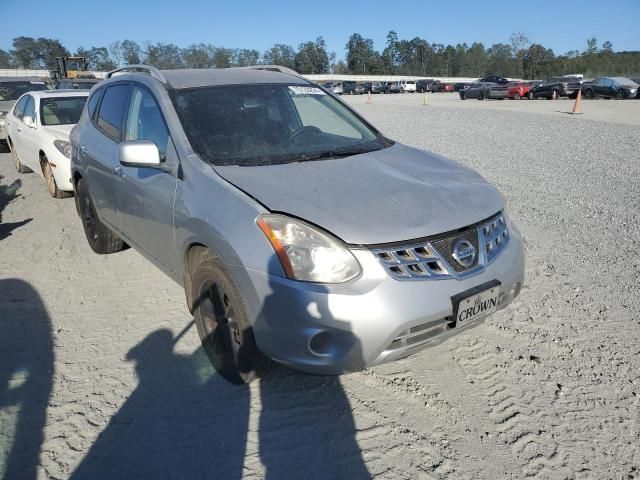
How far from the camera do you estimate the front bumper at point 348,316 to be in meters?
2.17

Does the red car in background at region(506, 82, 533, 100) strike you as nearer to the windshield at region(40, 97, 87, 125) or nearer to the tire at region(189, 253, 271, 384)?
the windshield at region(40, 97, 87, 125)

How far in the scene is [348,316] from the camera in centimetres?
216

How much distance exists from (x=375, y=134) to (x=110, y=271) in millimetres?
2757

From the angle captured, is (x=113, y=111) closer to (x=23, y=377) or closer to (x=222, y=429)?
(x=23, y=377)

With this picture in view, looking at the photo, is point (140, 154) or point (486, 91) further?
point (486, 91)

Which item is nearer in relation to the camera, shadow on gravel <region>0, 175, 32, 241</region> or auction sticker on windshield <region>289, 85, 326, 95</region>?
auction sticker on windshield <region>289, 85, 326, 95</region>

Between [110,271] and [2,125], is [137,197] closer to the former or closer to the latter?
[110,271]

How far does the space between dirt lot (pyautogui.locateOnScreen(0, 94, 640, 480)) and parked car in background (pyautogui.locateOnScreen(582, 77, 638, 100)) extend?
95.1 feet

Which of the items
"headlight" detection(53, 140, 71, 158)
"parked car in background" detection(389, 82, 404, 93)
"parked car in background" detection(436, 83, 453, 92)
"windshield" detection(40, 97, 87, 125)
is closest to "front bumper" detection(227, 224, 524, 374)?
"headlight" detection(53, 140, 71, 158)

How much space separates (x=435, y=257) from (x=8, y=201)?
7.14 meters

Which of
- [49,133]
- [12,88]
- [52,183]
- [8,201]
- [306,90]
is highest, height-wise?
[12,88]

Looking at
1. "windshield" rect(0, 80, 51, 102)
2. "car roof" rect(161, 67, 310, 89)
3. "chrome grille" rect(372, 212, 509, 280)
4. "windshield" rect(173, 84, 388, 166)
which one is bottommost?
"chrome grille" rect(372, 212, 509, 280)

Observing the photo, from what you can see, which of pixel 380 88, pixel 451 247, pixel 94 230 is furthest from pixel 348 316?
pixel 380 88

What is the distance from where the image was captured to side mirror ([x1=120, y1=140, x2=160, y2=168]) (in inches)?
113
